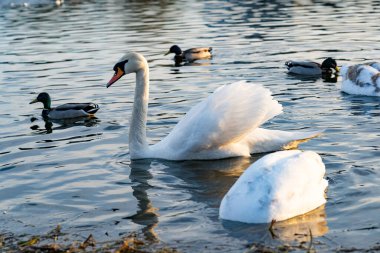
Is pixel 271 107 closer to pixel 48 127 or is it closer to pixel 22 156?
pixel 22 156

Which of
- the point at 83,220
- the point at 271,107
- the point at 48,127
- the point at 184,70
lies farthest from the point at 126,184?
the point at 184,70

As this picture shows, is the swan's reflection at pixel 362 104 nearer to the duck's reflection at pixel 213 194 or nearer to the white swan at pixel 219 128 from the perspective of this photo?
the white swan at pixel 219 128

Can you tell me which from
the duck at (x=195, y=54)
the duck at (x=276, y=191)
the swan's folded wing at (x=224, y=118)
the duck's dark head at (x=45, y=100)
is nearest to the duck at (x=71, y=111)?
the duck's dark head at (x=45, y=100)

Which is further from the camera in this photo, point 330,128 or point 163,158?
point 330,128

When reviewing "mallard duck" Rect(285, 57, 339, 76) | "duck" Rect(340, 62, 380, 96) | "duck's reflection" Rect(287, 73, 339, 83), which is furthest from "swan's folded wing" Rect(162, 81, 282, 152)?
"mallard duck" Rect(285, 57, 339, 76)

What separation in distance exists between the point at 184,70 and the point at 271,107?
1025cm

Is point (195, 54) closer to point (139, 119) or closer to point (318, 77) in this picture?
point (318, 77)

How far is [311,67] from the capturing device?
64.1ft

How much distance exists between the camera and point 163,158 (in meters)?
11.8

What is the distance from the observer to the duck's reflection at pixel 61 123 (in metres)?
15.0

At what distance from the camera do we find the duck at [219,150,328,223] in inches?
324

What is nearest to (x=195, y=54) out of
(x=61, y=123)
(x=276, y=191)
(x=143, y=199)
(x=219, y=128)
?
(x=61, y=123)

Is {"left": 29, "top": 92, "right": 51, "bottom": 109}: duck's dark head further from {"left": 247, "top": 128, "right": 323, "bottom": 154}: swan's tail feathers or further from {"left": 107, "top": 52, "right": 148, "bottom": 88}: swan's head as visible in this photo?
{"left": 247, "top": 128, "right": 323, "bottom": 154}: swan's tail feathers

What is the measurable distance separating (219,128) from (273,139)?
1.09 meters
